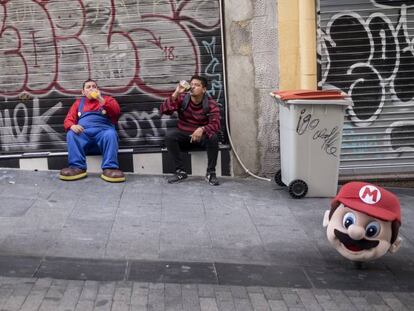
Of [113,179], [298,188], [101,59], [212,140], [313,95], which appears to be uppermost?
[101,59]

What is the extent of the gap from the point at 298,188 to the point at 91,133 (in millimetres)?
2653

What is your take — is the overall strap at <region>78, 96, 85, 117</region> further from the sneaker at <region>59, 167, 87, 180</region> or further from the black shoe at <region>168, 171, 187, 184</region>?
the black shoe at <region>168, 171, 187, 184</region>

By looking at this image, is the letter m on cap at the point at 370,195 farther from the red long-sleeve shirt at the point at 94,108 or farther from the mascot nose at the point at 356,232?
the red long-sleeve shirt at the point at 94,108

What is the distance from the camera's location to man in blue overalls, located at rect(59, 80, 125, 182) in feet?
24.0

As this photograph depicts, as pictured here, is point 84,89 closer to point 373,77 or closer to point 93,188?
point 93,188

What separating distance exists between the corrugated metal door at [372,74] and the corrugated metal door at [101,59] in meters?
1.52

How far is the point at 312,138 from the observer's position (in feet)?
22.0

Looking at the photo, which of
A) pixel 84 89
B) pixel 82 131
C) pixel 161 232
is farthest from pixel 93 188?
pixel 161 232

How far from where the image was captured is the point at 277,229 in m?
5.82

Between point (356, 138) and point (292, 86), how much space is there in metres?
1.17

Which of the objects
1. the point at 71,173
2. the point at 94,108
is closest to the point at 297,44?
the point at 94,108

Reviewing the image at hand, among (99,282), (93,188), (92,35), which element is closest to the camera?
(99,282)

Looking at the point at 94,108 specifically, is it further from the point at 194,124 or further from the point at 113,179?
the point at 194,124

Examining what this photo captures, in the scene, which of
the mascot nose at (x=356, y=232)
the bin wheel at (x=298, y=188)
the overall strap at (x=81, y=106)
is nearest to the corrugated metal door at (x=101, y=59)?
the overall strap at (x=81, y=106)
